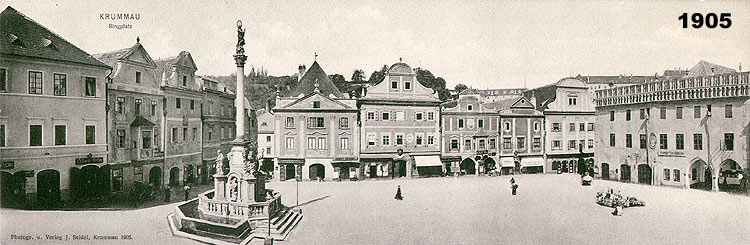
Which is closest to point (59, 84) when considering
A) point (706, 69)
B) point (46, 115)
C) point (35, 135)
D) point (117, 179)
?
point (46, 115)

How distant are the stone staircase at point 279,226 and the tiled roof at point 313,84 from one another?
2.28m

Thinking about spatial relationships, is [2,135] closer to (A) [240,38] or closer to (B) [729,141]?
(A) [240,38]

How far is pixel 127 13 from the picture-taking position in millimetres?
6219

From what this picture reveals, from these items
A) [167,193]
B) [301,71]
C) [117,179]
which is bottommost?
[167,193]

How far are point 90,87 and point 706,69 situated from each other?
412 inches

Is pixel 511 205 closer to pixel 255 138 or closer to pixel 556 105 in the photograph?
pixel 556 105

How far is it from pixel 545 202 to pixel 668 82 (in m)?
3.42

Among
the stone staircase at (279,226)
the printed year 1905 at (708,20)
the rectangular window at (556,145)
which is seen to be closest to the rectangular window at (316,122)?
the stone staircase at (279,226)

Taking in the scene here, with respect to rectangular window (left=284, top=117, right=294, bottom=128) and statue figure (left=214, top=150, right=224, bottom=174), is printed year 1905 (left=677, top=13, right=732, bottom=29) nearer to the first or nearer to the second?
rectangular window (left=284, top=117, right=294, bottom=128)

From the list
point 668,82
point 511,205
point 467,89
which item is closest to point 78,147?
point 467,89

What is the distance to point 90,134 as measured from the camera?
20.1ft

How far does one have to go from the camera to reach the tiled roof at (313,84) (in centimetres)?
709

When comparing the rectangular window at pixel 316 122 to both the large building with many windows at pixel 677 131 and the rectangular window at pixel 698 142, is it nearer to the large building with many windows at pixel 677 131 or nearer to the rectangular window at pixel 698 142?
the large building with many windows at pixel 677 131

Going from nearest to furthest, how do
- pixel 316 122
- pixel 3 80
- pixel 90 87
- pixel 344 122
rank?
pixel 3 80
pixel 90 87
pixel 316 122
pixel 344 122
